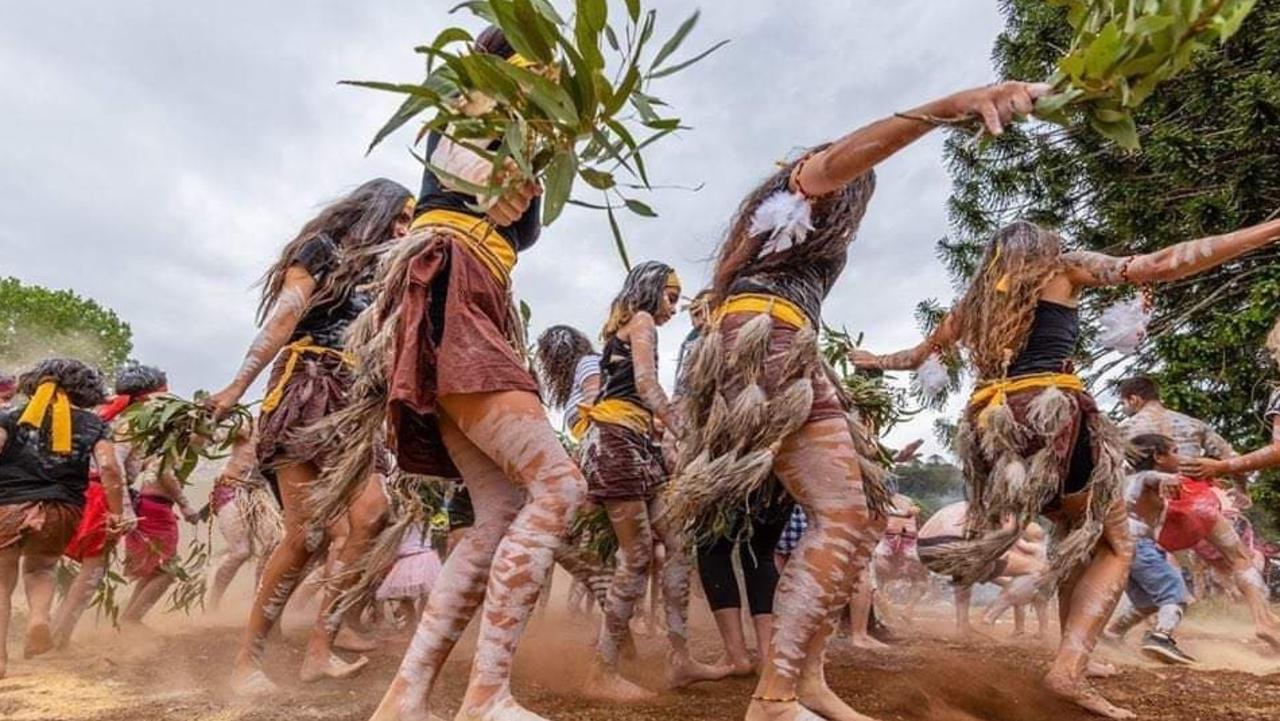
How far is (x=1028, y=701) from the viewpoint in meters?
3.12

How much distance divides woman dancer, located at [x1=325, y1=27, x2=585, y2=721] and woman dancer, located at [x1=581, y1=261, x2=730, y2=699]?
3.98ft

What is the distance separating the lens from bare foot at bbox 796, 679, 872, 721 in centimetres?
267

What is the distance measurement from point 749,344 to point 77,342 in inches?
1162

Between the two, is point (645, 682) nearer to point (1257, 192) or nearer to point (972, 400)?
point (972, 400)

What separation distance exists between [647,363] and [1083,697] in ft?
6.49

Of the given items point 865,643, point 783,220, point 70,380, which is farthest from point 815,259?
point 70,380

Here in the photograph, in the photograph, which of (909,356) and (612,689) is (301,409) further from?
(909,356)

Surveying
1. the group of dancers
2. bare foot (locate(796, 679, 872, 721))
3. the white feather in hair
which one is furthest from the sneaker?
the white feather in hair

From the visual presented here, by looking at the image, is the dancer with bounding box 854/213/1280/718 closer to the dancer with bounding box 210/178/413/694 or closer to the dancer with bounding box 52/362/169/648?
the dancer with bounding box 210/178/413/694

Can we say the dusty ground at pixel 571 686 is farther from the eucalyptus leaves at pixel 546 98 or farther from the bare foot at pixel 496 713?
the eucalyptus leaves at pixel 546 98

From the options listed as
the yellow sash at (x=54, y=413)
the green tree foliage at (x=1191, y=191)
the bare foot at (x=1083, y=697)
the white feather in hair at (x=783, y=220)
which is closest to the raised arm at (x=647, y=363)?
the white feather in hair at (x=783, y=220)

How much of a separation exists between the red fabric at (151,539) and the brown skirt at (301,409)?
2208mm

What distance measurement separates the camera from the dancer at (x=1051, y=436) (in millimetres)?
3207

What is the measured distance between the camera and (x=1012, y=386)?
344cm
